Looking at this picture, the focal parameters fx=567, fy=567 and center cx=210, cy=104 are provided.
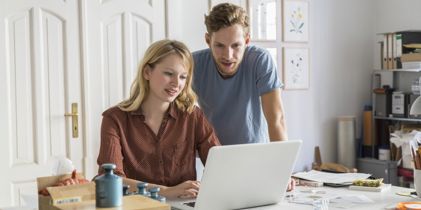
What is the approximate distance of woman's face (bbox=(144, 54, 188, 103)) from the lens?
6.65 feet

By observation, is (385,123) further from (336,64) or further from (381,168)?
(336,64)

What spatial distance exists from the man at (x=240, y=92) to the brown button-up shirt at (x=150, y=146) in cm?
26

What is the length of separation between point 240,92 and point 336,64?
9.99ft

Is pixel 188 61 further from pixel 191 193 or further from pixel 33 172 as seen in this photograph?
pixel 33 172

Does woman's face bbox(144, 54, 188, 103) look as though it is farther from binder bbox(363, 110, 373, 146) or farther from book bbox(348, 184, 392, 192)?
binder bbox(363, 110, 373, 146)

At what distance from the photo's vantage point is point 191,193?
1851mm

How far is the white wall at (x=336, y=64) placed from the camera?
4.96 metres

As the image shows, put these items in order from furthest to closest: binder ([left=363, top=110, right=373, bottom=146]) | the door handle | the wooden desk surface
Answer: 1. binder ([left=363, top=110, right=373, bottom=146])
2. the door handle
3. the wooden desk surface

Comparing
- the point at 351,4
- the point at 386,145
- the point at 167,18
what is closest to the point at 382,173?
the point at 386,145

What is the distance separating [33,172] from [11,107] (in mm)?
430

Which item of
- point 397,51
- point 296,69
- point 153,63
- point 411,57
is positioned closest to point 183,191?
point 153,63

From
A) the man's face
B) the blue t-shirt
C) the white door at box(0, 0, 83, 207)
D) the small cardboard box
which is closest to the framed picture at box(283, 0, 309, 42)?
the white door at box(0, 0, 83, 207)

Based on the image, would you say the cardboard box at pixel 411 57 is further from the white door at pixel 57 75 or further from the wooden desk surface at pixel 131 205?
the wooden desk surface at pixel 131 205

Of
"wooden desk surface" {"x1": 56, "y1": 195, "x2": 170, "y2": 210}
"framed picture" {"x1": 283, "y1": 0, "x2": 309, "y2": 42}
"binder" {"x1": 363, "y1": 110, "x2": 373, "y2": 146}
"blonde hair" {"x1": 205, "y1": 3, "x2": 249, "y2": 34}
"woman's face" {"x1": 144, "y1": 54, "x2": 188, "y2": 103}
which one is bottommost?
"binder" {"x1": 363, "y1": 110, "x2": 373, "y2": 146}
